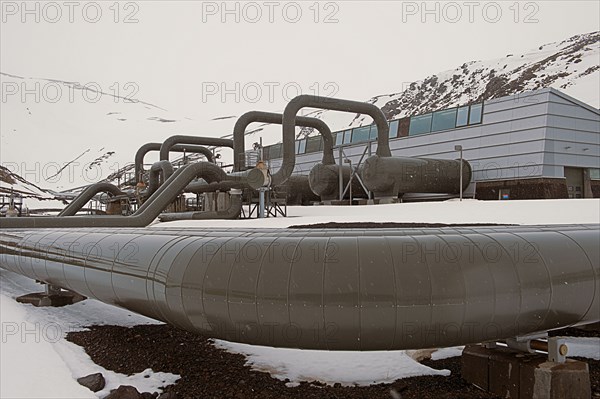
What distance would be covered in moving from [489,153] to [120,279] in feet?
53.6

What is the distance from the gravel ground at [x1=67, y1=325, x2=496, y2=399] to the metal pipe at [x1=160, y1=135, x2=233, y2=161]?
19147 millimetres

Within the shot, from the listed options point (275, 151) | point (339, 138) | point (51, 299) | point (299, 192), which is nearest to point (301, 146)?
point (339, 138)

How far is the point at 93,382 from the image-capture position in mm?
4031

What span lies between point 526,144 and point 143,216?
13014 mm

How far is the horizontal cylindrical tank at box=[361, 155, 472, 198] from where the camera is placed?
659 inches

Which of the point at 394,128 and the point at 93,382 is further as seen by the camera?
the point at 394,128

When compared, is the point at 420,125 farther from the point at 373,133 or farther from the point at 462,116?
the point at 373,133

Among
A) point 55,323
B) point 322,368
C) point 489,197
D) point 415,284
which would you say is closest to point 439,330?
point 415,284

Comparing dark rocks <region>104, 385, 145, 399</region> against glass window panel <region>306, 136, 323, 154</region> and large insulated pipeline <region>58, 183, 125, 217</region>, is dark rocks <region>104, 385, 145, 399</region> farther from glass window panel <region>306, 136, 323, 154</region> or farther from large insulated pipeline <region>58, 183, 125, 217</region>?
glass window panel <region>306, 136, 323, 154</region>

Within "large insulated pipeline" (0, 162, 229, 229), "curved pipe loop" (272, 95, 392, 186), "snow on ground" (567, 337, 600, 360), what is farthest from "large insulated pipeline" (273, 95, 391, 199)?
"snow on ground" (567, 337, 600, 360)

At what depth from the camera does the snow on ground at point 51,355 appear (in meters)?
3.94

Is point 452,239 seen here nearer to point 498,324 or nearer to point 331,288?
point 498,324

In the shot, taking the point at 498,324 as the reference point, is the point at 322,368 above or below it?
below

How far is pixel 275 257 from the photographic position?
131 inches
